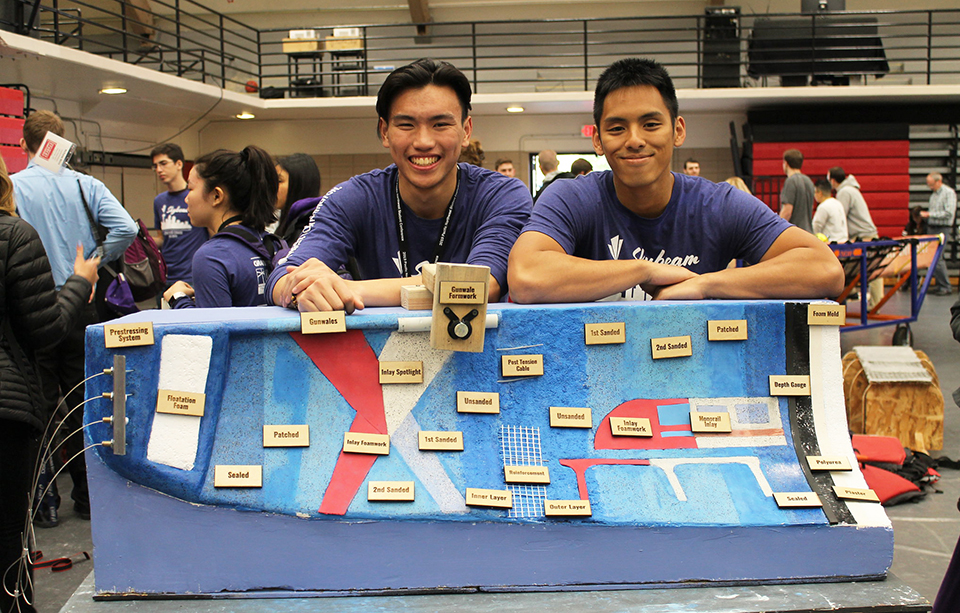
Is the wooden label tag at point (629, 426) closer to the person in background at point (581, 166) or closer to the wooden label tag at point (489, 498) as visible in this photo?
the wooden label tag at point (489, 498)

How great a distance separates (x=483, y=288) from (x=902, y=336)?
692 cm

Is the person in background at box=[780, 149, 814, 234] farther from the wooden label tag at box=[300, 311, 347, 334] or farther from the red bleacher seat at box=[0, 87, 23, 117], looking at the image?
the wooden label tag at box=[300, 311, 347, 334]

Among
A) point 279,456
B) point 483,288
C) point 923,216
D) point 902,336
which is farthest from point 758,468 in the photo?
point 923,216

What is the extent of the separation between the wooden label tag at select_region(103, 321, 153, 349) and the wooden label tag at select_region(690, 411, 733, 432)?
1.05 m

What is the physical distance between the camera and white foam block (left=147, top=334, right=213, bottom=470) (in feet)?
4.28

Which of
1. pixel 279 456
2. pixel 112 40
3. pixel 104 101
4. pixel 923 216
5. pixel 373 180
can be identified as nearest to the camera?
pixel 279 456

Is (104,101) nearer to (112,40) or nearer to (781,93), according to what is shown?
(112,40)

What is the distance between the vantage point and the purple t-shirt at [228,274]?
242 centimetres

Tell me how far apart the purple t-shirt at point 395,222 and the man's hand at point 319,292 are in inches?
15.5

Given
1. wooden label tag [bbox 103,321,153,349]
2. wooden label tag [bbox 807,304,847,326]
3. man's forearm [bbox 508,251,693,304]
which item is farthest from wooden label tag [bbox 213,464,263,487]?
wooden label tag [bbox 807,304,847,326]

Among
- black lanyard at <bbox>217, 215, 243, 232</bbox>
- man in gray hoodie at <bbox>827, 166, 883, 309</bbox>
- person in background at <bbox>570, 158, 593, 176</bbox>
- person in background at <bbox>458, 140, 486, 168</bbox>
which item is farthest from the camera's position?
man in gray hoodie at <bbox>827, 166, 883, 309</bbox>

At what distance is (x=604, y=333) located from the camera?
4.66ft

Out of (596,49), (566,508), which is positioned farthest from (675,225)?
(596,49)

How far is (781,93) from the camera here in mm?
12430
